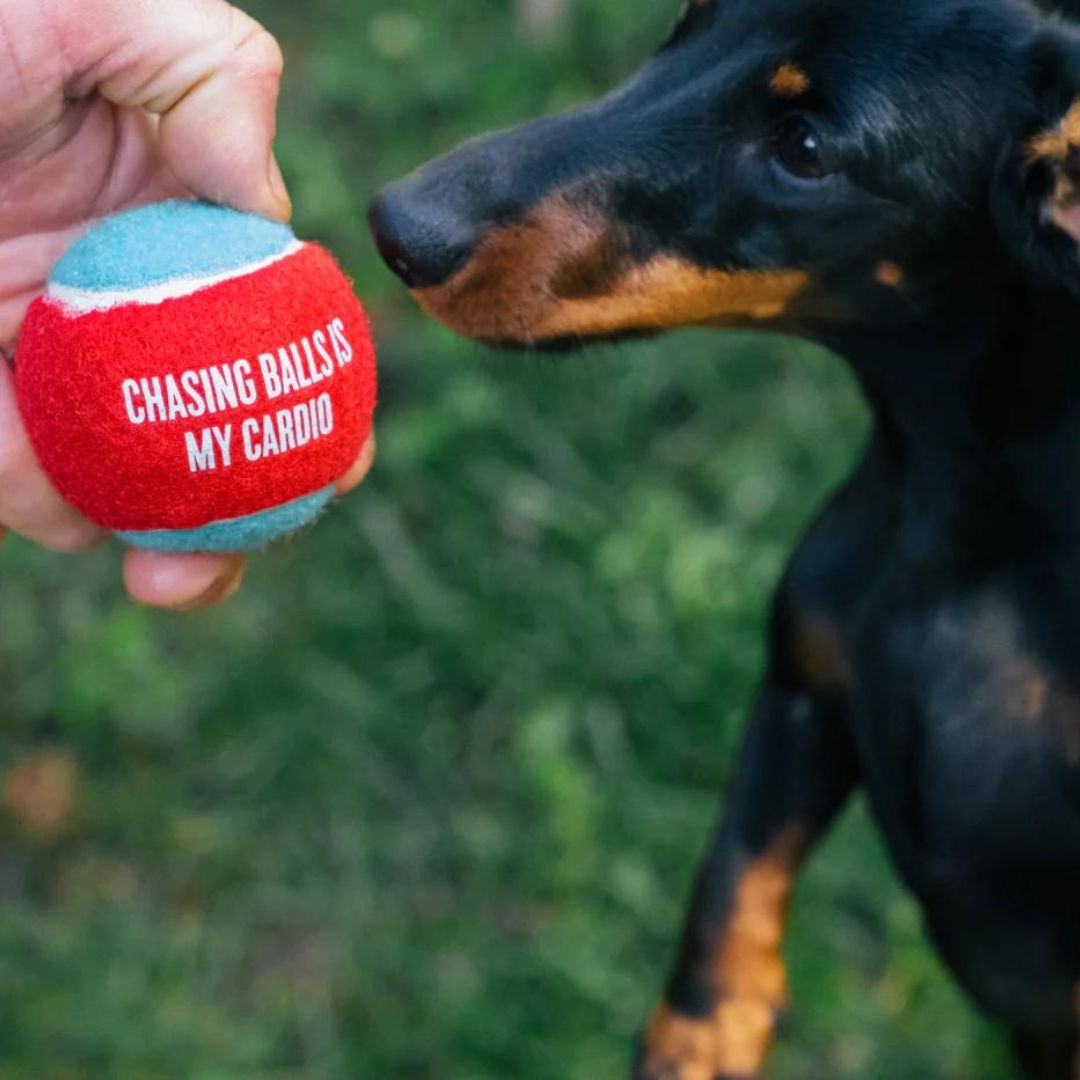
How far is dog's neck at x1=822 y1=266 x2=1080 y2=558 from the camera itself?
2021 mm

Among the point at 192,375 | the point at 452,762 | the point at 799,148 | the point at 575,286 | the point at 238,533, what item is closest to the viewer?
the point at 192,375

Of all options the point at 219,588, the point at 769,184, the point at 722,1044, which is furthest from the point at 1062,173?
the point at 722,1044

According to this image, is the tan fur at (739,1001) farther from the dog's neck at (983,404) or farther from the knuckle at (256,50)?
the knuckle at (256,50)

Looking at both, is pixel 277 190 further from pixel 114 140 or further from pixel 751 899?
pixel 751 899

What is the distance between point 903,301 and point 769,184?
22 centimetres

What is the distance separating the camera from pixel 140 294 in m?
1.76

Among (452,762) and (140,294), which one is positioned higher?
(140,294)

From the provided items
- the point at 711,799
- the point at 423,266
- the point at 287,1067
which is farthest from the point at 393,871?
the point at 423,266

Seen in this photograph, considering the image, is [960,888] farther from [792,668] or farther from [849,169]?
[849,169]

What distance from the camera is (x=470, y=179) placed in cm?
208

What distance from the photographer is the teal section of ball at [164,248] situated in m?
1.78

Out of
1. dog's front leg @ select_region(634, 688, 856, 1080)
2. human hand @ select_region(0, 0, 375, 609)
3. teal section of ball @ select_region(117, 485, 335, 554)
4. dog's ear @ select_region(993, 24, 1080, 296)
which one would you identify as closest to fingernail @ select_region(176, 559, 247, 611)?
human hand @ select_region(0, 0, 375, 609)

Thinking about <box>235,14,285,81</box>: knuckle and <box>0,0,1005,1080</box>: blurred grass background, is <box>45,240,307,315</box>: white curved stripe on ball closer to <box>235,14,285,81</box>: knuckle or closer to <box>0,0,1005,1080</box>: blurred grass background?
<box>235,14,285,81</box>: knuckle

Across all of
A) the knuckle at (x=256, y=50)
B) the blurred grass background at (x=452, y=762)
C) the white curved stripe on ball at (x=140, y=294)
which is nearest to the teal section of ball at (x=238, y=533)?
the white curved stripe on ball at (x=140, y=294)
